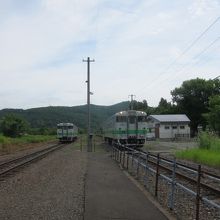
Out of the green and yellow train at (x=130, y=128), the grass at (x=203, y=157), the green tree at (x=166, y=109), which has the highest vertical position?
the green tree at (x=166, y=109)

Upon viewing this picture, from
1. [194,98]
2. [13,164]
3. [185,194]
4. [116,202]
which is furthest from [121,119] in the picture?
[194,98]

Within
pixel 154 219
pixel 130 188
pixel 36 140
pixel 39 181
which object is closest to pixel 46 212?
pixel 154 219

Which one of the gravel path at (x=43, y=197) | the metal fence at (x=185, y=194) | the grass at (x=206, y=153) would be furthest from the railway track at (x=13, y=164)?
the grass at (x=206, y=153)

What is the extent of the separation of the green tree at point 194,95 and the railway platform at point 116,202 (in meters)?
88.6

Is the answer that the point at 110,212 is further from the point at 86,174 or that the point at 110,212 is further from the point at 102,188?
the point at 86,174

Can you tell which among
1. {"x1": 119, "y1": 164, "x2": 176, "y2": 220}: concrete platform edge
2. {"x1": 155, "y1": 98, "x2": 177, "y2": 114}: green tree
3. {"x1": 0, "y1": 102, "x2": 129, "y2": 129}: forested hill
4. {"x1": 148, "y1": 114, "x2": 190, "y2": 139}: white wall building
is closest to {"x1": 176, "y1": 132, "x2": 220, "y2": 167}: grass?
{"x1": 119, "y1": 164, "x2": 176, "y2": 220}: concrete platform edge

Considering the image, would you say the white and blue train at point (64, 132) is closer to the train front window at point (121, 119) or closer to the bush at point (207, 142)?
the train front window at point (121, 119)

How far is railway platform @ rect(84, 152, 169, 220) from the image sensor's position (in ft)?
33.0

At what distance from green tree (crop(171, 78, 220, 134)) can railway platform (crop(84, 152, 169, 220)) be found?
3486 inches

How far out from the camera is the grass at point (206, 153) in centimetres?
2451

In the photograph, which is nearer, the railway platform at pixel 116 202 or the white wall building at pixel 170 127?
the railway platform at pixel 116 202

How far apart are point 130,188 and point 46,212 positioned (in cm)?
450

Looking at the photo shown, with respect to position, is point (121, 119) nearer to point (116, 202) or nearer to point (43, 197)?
point (43, 197)

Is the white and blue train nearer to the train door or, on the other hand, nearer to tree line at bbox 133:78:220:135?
the train door
